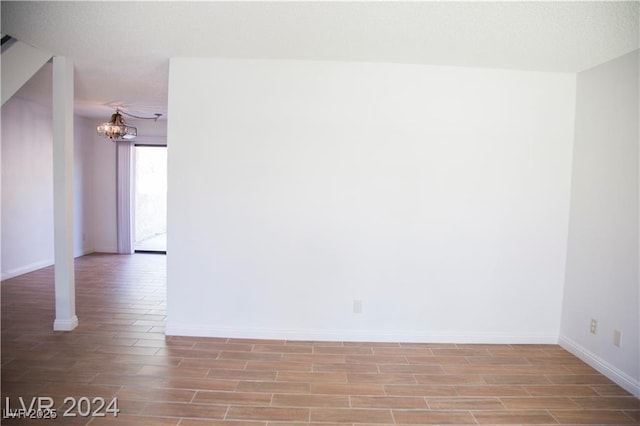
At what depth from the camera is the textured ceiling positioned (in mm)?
2133

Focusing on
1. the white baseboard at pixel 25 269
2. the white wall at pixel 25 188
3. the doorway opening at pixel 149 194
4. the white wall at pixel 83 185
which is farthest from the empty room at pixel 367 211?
the doorway opening at pixel 149 194

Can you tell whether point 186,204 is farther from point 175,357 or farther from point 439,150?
point 439,150

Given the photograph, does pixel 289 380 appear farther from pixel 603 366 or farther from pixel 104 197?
pixel 104 197

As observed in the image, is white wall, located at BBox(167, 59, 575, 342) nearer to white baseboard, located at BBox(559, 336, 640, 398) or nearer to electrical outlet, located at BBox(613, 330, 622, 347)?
white baseboard, located at BBox(559, 336, 640, 398)

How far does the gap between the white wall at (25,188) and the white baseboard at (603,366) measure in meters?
6.59

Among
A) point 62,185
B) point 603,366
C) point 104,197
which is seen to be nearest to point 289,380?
point 603,366

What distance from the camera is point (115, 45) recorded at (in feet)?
9.06

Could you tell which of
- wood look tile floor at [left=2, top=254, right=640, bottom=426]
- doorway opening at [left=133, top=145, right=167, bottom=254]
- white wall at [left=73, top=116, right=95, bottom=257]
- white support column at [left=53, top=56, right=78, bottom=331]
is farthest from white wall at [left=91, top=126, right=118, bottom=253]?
white support column at [left=53, top=56, right=78, bottom=331]

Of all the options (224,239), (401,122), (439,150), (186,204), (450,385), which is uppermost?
(401,122)

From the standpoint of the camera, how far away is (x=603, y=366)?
2705 mm

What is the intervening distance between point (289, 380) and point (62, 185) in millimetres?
2540

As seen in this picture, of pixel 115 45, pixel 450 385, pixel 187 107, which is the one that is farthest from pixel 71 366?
pixel 450 385

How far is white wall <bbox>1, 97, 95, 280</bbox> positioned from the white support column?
2.44 meters

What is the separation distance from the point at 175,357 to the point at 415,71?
10.1ft
